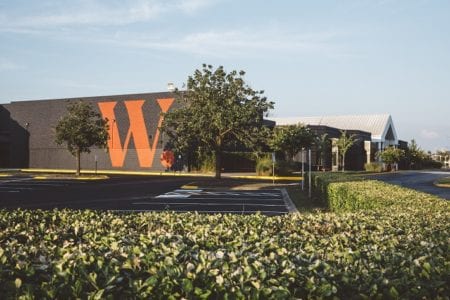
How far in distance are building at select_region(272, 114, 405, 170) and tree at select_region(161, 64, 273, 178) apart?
24.2 m

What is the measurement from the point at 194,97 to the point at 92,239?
30343mm

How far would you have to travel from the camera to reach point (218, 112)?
33406 millimetres

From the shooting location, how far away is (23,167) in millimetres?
59562

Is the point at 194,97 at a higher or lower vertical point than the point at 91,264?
higher

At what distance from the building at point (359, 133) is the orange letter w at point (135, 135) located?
19.0 m

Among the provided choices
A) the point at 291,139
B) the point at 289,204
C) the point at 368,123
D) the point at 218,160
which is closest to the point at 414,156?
the point at 368,123

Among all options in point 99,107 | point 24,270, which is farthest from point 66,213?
point 99,107

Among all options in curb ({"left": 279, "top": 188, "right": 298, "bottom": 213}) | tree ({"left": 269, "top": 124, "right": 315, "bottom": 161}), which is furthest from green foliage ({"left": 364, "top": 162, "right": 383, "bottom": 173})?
curb ({"left": 279, "top": 188, "right": 298, "bottom": 213})

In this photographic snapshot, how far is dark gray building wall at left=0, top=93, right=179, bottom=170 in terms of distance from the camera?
51.5 metres

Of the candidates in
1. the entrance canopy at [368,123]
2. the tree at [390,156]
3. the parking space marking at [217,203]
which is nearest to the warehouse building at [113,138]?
the tree at [390,156]

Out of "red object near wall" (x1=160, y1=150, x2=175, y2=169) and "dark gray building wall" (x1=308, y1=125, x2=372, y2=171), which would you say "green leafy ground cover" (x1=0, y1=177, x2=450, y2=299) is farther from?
"dark gray building wall" (x1=308, y1=125, x2=372, y2=171)

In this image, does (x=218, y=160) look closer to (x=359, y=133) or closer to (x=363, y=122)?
(x=359, y=133)

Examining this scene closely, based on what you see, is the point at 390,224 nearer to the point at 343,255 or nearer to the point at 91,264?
the point at 343,255

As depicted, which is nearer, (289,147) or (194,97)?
(194,97)
